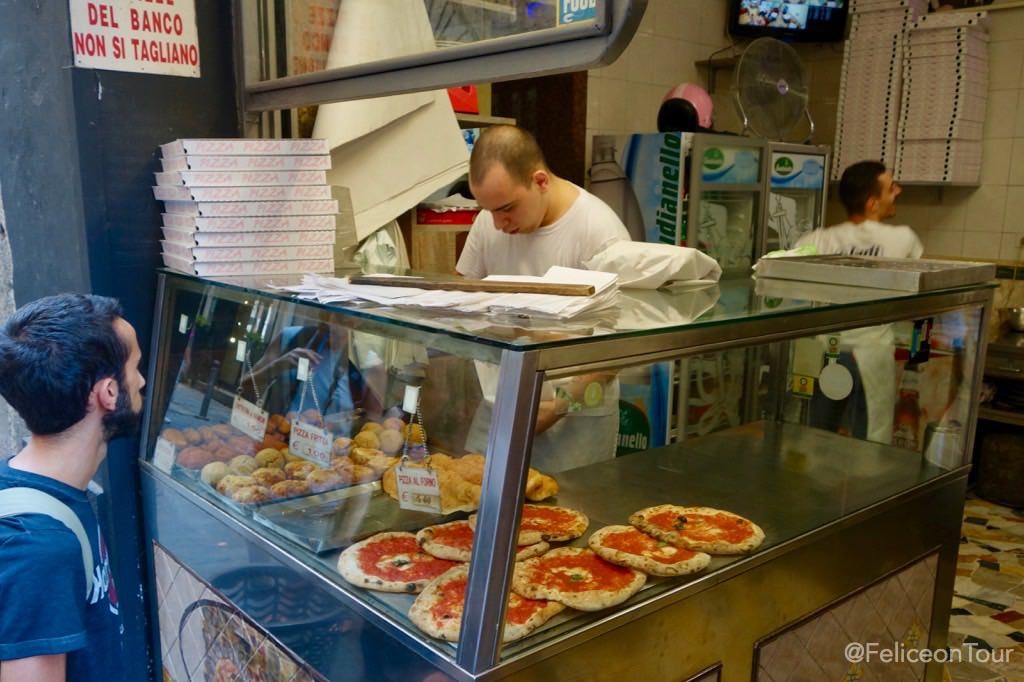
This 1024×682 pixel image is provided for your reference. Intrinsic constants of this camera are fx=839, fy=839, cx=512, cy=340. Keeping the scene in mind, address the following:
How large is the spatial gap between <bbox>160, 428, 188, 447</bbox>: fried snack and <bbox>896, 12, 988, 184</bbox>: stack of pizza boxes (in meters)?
4.66

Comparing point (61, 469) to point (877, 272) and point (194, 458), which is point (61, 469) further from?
point (877, 272)

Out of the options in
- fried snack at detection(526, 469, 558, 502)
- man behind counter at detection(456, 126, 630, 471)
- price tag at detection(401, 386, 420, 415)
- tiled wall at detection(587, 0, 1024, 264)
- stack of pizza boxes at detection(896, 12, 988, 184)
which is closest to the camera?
price tag at detection(401, 386, 420, 415)

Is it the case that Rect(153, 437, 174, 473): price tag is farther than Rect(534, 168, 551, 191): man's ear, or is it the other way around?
Rect(534, 168, 551, 191): man's ear

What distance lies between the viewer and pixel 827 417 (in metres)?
2.50

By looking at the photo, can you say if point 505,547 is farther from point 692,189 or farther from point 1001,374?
point 1001,374

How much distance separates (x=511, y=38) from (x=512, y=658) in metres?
0.98

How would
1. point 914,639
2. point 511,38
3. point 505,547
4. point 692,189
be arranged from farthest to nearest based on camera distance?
point 692,189, point 914,639, point 511,38, point 505,547

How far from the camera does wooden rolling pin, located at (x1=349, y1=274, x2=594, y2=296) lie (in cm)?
153

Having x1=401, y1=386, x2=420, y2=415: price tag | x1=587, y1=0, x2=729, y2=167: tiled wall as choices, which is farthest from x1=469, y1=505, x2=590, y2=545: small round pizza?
x1=587, y1=0, x2=729, y2=167: tiled wall

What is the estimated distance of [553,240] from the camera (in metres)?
2.77

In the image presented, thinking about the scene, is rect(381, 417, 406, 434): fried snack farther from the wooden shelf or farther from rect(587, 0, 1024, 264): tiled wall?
rect(587, 0, 1024, 264): tiled wall

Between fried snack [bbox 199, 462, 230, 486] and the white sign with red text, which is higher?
the white sign with red text

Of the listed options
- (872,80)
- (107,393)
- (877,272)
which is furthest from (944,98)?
(107,393)

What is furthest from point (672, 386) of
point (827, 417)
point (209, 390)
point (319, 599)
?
point (319, 599)
